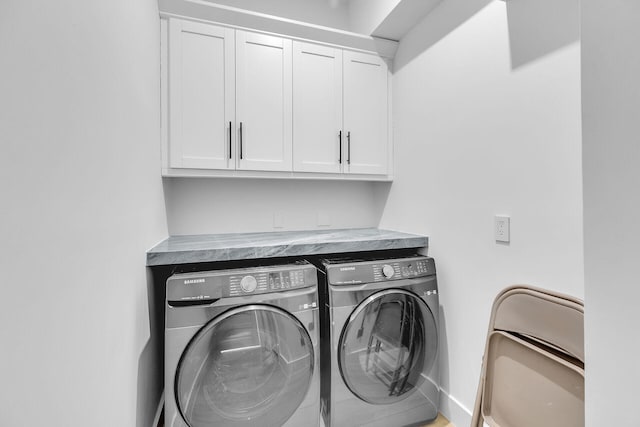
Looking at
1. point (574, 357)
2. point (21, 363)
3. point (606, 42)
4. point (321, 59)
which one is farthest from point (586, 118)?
point (321, 59)

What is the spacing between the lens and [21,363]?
19.5 inches

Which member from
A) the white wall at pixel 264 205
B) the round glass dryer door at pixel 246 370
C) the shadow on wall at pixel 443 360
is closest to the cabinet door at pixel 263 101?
the white wall at pixel 264 205

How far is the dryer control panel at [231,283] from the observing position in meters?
1.31

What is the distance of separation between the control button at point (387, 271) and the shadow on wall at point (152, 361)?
3.97ft

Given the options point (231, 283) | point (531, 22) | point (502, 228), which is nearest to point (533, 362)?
point (502, 228)

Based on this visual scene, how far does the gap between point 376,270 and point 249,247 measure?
70cm

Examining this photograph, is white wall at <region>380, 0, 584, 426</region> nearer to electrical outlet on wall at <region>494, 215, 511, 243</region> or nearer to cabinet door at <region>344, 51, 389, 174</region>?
electrical outlet on wall at <region>494, 215, 511, 243</region>

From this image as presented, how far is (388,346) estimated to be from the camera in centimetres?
162

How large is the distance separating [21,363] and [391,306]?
4.80 feet

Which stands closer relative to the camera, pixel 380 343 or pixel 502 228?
pixel 502 228

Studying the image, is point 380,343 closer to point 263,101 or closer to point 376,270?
point 376,270

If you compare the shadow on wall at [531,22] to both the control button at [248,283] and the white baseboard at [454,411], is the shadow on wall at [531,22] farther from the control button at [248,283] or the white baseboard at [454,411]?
the white baseboard at [454,411]

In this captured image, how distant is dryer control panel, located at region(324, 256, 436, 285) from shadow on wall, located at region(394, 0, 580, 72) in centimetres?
107

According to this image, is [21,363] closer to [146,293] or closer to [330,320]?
[146,293]
